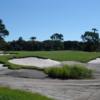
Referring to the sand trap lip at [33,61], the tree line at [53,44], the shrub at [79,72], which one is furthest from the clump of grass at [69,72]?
the tree line at [53,44]

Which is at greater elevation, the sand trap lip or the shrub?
the sand trap lip

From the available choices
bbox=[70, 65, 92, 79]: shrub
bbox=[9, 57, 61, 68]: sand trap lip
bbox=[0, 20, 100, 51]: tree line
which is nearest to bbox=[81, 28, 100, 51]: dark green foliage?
bbox=[0, 20, 100, 51]: tree line

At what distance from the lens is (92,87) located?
2077cm

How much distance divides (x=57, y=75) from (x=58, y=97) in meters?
11.9

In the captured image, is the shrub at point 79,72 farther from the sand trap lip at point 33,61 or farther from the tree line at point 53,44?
the tree line at point 53,44

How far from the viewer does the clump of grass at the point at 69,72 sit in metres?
28.3

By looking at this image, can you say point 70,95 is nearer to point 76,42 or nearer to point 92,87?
point 92,87

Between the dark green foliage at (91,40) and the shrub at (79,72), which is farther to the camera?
the dark green foliage at (91,40)

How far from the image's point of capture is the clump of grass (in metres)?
28.3

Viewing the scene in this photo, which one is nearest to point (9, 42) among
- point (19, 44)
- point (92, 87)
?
point (19, 44)

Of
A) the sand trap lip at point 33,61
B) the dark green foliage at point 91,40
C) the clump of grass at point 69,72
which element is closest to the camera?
the clump of grass at point 69,72

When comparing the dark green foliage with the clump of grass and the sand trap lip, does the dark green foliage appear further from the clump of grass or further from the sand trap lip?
the clump of grass

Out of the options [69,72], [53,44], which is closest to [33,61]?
[69,72]

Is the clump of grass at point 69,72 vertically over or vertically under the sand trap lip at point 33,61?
under
